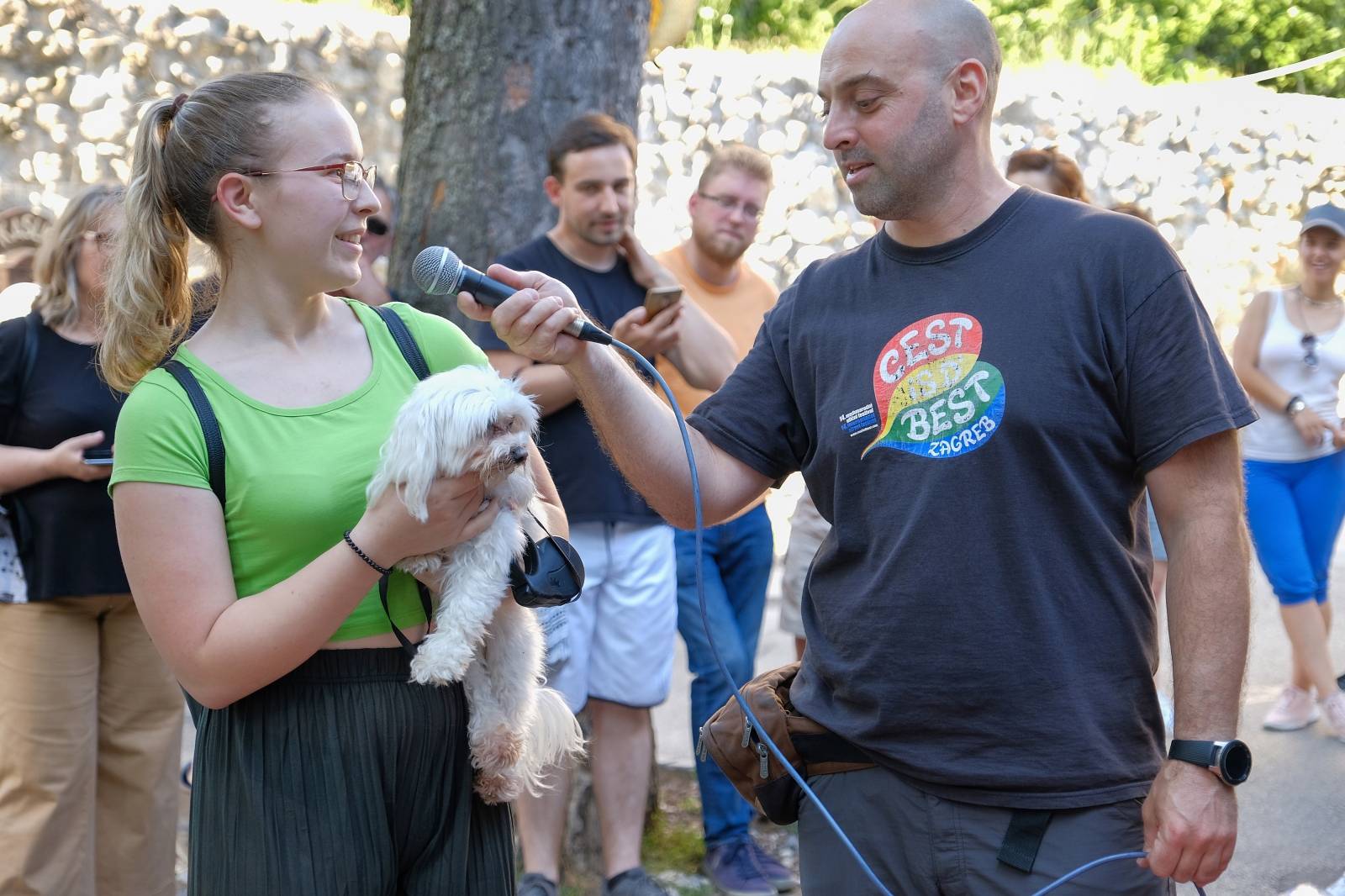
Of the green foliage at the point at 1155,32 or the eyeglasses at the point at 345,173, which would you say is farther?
the green foliage at the point at 1155,32

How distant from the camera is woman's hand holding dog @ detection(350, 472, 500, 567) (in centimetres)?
202

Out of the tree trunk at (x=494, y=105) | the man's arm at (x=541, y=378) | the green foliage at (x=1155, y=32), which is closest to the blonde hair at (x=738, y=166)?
the tree trunk at (x=494, y=105)

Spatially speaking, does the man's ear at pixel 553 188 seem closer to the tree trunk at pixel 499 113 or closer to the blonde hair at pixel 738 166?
the tree trunk at pixel 499 113

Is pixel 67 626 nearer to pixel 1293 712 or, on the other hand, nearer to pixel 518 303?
pixel 518 303

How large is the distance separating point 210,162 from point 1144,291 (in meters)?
1.62

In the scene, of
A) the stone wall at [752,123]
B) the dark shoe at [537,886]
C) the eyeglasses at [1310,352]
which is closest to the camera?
Answer: the dark shoe at [537,886]

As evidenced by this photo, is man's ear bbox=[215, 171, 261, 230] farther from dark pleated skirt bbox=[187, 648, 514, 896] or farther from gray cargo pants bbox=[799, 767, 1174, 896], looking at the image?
gray cargo pants bbox=[799, 767, 1174, 896]

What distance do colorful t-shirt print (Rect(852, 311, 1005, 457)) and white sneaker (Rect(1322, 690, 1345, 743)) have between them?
457cm

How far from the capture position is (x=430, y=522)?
208cm

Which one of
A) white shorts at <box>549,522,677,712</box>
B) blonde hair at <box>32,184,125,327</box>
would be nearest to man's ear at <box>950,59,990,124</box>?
white shorts at <box>549,522,677,712</box>

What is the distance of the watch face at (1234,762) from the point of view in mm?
2004

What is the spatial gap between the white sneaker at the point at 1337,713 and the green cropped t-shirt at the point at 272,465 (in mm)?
5067

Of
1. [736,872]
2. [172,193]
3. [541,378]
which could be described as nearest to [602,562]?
[541,378]

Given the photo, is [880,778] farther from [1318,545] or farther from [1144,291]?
[1318,545]
